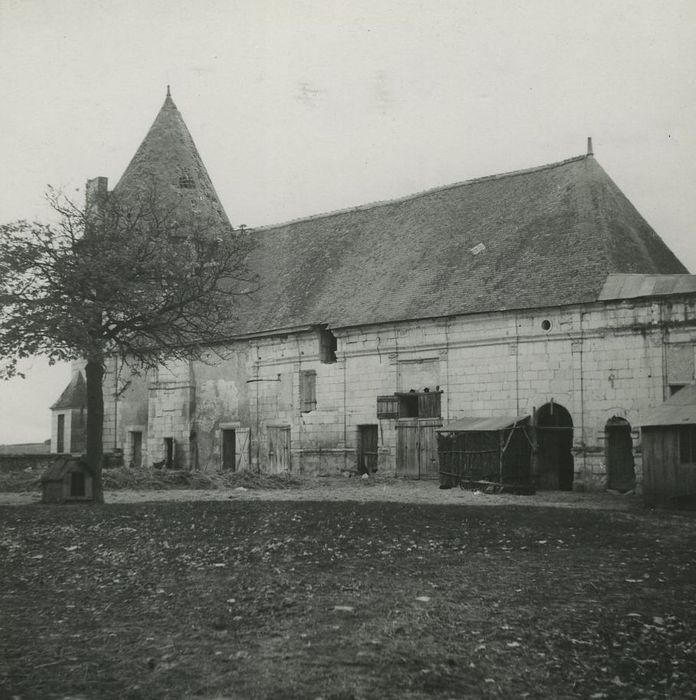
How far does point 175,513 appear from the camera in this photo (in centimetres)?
1612

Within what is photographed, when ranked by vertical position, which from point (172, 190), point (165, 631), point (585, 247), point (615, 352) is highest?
point (172, 190)

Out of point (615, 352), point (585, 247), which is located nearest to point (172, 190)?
point (585, 247)

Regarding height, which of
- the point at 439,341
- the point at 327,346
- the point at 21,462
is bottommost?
the point at 21,462

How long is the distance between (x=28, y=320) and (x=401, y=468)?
12.8 m

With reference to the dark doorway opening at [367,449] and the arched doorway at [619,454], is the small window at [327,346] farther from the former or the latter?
the arched doorway at [619,454]

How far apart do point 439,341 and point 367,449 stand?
4574mm

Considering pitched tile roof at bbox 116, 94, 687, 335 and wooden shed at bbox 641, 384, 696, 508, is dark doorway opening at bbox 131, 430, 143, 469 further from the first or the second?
wooden shed at bbox 641, 384, 696, 508

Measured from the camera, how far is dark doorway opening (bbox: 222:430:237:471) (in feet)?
104

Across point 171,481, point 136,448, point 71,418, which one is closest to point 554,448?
point 171,481

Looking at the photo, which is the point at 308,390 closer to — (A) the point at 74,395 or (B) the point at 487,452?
(B) the point at 487,452

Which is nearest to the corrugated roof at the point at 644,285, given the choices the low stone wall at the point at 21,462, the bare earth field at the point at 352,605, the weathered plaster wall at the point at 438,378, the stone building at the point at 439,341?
the stone building at the point at 439,341

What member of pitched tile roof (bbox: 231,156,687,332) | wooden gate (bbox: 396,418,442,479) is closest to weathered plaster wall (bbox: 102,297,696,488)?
wooden gate (bbox: 396,418,442,479)

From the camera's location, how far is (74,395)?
37344 millimetres

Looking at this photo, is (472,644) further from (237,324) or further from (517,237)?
(237,324)
